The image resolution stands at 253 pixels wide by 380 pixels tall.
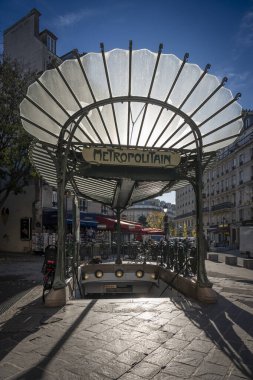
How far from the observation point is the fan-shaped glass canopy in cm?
574

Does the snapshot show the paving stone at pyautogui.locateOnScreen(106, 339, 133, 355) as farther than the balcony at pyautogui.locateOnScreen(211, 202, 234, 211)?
No

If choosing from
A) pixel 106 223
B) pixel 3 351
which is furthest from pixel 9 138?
pixel 3 351

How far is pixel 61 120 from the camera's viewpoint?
6754 mm

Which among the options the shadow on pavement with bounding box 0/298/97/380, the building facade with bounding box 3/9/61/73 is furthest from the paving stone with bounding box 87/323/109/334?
the building facade with bounding box 3/9/61/73

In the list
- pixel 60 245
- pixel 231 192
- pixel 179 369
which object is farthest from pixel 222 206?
pixel 179 369

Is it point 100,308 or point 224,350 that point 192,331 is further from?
point 100,308

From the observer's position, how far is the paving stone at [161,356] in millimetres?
3629

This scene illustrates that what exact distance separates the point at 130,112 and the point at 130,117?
0.20m

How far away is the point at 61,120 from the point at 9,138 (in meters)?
15.1

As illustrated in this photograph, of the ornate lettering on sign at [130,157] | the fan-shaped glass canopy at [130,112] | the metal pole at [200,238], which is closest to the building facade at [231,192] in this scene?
the metal pole at [200,238]

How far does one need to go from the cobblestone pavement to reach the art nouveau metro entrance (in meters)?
1.05

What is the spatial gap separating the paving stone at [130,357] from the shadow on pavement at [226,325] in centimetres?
106

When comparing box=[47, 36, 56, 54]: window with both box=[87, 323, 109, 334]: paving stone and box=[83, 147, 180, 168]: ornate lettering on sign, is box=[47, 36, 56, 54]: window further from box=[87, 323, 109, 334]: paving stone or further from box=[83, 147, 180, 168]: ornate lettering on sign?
box=[87, 323, 109, 334]: paving stone

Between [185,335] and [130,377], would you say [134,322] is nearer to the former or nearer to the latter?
[185,335]
